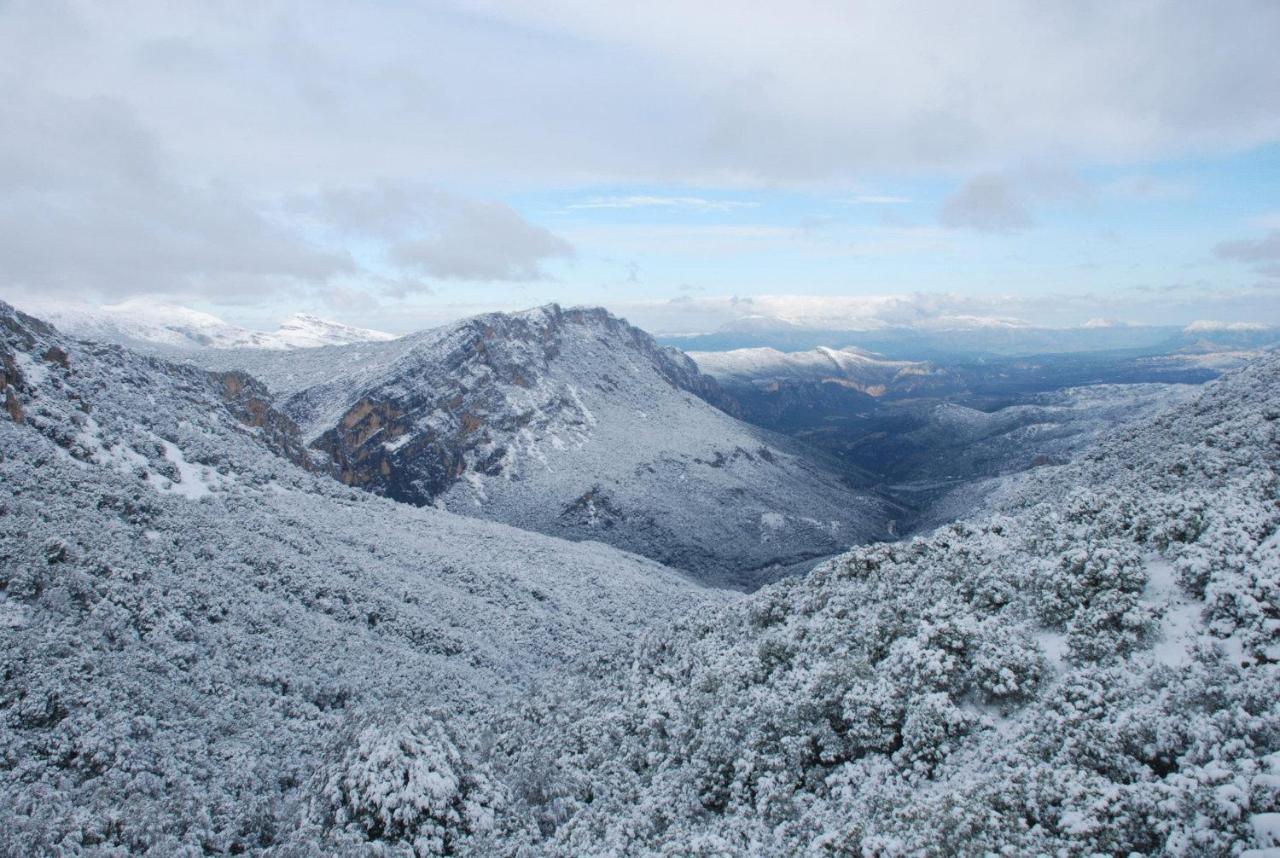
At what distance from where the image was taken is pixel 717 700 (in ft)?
98.0

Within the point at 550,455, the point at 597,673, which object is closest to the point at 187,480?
the point at 597,673

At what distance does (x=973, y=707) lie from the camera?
22984 mm

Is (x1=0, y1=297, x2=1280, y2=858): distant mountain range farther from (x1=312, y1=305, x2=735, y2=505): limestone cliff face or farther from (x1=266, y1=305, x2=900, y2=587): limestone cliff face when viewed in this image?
(x1=312, y1=305, x2=735, y2=505): limestone cliff face

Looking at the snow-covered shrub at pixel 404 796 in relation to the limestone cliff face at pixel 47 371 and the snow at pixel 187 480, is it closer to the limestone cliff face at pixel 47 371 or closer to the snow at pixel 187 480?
the snow at pixel 187 480

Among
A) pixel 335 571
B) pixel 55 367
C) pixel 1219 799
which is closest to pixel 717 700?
pixel 1219 799

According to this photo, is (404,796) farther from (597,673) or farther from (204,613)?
(204,613)

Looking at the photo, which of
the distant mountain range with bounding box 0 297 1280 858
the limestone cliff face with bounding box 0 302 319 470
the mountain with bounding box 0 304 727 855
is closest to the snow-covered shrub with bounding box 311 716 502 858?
the distant mountain range with bounding box 0 297 1280 858

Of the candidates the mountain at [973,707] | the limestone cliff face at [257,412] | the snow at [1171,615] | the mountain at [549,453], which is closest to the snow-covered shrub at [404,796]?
the mountain at [973,707]

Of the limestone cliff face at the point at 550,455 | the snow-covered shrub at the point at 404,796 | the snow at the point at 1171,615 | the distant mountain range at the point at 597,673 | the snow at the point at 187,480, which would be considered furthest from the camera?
the limestone cliff face at the point at 550,455

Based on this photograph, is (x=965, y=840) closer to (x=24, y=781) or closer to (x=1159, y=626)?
(x=1159, y=626)

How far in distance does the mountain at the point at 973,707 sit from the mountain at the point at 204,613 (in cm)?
888

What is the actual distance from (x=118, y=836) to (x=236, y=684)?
1309cm

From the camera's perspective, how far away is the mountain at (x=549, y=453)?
126 metres

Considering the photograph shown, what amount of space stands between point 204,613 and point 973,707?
131 feet
